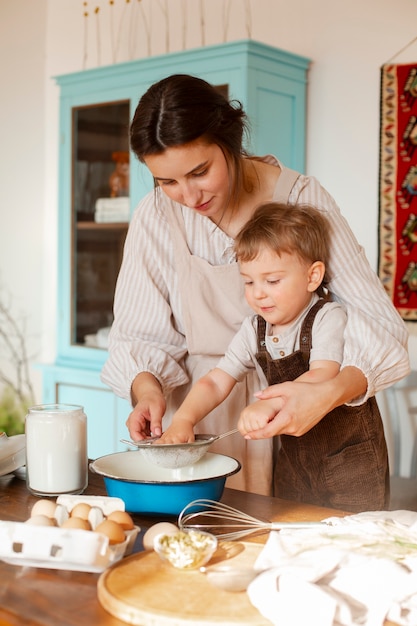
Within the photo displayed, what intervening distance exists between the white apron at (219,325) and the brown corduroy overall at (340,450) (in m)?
0.13

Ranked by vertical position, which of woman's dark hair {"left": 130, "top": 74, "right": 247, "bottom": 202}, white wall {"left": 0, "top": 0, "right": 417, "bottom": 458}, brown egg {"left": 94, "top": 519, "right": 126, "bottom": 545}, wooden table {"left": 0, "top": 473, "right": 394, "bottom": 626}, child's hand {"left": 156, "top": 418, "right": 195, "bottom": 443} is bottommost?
wooden table {"left": 0, "top": 473, "right": 394, "bottom": 626}

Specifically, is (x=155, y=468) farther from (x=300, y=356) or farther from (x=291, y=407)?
(x=300, y=356)

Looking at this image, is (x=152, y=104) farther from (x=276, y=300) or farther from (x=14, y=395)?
(x=14, y=395)

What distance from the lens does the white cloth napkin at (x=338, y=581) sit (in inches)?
36.3

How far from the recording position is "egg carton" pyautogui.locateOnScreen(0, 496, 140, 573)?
1.08m

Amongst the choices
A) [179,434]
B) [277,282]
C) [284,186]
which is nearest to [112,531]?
[179,434]

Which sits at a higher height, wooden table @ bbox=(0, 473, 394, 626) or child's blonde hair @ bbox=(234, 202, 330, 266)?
child's blonde hair @ bbox=(234, 202, 330, 266)

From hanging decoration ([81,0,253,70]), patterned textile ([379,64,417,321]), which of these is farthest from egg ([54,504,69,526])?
hanging decoration ([81,0,253,70])

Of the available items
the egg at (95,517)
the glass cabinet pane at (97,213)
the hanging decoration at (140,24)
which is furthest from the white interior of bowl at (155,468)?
the hanging decoration at (140,24)

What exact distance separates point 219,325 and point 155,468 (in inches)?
18.5

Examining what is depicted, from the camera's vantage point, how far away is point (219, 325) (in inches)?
74.3

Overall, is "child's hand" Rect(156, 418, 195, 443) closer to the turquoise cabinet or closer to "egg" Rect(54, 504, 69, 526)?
"egg" Rect(54, 504, 69, 526)

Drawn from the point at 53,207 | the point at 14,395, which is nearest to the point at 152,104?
the point at 53,207

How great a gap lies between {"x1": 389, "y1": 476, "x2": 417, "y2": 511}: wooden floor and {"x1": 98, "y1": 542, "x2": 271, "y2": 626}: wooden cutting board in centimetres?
172
